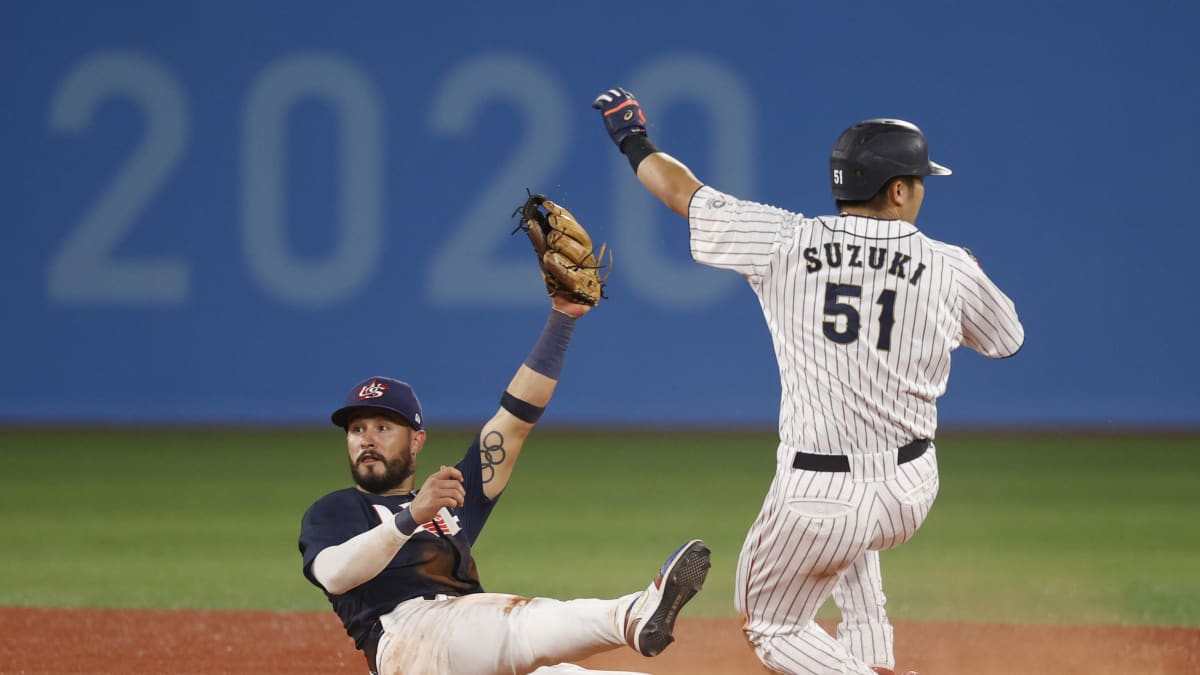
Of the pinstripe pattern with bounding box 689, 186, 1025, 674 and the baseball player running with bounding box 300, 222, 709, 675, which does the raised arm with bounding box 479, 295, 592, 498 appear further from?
the pinstripe pattern with bounding box 689, 186, 1025, 674

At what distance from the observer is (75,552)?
866 centimetres

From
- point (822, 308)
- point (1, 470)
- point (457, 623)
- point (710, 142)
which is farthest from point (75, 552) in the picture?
point (710, 142)

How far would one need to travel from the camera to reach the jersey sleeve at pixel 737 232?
14.3ft

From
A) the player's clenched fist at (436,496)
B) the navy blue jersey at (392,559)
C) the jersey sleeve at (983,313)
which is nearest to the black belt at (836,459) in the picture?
the jersey sleeve at (983,313)

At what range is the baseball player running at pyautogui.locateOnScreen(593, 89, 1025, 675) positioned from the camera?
4230 mm

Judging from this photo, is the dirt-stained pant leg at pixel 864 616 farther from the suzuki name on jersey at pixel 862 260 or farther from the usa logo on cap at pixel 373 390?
the usa logo on cap at pixel 373 390

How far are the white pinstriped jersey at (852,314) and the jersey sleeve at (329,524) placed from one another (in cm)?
117

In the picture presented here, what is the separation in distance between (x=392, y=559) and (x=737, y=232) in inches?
50.0

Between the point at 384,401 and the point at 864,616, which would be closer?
the point at 384,401

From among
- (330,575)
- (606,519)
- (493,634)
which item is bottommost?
(606,519)

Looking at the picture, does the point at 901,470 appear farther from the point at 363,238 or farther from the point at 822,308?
the point at 363,238

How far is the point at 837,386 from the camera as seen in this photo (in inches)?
167

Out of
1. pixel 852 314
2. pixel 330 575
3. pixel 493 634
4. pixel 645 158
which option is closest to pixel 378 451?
pixel 330 575

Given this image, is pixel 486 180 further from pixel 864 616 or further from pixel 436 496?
pixel 436 496
